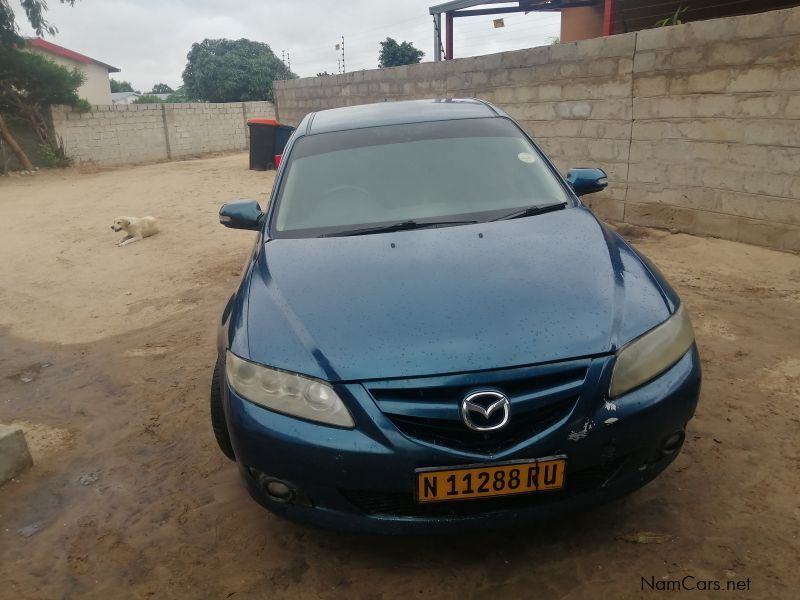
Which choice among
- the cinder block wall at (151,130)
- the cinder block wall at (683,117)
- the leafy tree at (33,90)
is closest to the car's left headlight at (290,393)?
the cinder block wall at (683,117)

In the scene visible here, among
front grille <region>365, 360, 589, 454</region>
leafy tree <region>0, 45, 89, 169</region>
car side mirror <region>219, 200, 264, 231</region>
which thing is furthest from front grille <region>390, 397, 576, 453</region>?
leafy tree <region>0, 45, 89, 169</region>

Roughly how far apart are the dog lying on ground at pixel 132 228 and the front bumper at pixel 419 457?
761 centimetres

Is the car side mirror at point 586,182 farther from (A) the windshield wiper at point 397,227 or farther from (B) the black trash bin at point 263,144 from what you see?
(B) the black trash bin at point 263,144

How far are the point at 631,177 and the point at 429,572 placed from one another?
6092mm

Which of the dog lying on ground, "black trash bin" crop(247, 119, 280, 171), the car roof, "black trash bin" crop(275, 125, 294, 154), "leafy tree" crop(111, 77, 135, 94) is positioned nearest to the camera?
the car roof

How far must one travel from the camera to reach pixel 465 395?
1.95 meters

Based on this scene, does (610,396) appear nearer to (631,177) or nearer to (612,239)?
(612,239)

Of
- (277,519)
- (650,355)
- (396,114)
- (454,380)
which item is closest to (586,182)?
(396,114)

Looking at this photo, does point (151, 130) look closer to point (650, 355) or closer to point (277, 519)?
point (277, 519)

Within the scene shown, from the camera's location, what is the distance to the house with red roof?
128 feet

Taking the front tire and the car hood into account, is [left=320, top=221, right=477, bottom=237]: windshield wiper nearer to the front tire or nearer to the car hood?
the car hood

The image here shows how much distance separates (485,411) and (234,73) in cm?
3676

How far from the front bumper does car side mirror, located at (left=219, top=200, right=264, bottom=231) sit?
56.5 inches

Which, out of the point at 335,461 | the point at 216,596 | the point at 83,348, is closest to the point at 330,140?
the point at 335,461
